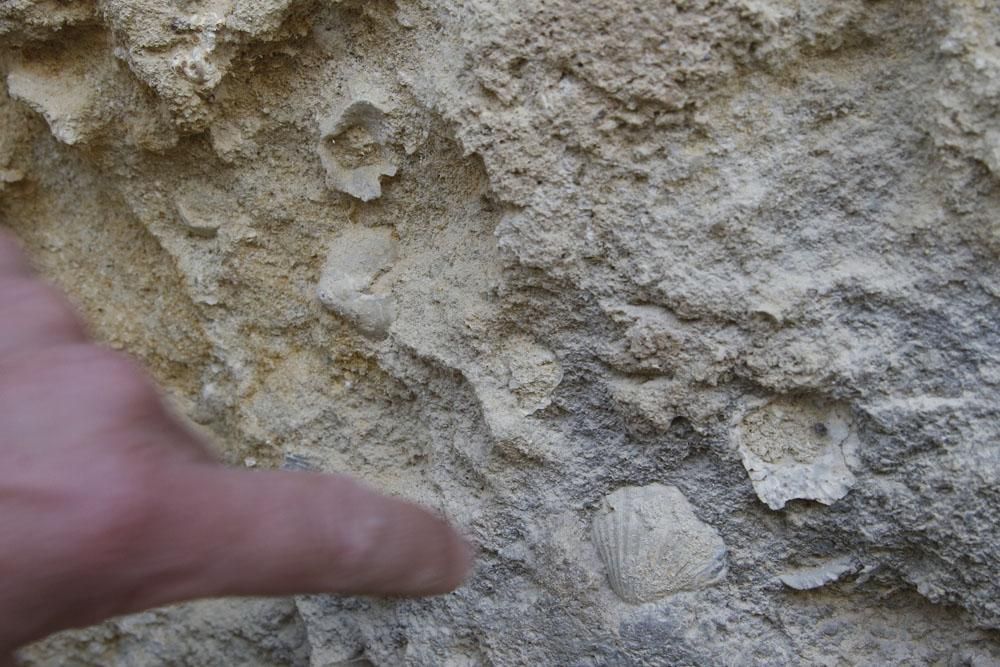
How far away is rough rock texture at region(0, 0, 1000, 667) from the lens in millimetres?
680

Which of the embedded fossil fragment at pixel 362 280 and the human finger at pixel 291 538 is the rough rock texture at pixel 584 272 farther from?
the human finger at pixel 291 538

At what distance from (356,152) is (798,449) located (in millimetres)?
476

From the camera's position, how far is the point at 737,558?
78cm

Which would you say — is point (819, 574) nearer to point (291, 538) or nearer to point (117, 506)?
point (291, 538)

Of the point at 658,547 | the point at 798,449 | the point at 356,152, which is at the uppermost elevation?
the point at 356,152

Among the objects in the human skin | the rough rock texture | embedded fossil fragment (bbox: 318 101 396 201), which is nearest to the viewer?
the human skin

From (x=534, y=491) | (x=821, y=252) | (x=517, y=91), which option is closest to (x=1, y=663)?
(x=534, y=491)

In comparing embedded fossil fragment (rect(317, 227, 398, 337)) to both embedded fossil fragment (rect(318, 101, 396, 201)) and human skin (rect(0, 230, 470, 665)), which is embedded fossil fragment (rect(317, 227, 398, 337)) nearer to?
embedded fossil fragment (rect(318, 101, 396, 201))

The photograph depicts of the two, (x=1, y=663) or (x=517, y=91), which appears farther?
(x=517, y=91)

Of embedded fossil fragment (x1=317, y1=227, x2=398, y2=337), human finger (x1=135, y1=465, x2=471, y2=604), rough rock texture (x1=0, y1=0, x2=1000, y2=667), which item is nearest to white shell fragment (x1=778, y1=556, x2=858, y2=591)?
rough rock texture (x1=0, y1=0, x2=1000, y2=667)

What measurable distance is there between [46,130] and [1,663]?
0.62 meters

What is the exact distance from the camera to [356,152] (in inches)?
32.9

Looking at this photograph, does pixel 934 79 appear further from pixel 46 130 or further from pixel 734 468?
pixel 46 130

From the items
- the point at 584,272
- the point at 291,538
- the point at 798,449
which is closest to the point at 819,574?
the point at 798,449
